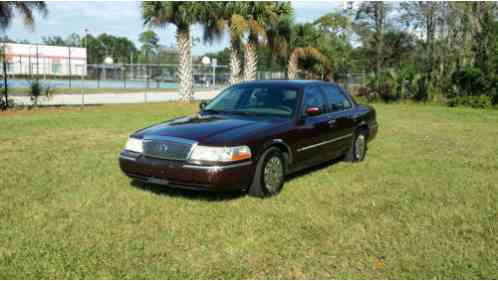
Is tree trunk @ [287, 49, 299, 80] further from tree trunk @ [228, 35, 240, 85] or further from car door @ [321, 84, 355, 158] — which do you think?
car door @ [321, 84, 355, 158]

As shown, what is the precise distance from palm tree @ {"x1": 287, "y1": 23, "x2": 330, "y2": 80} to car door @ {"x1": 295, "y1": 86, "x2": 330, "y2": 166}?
17.8 metres

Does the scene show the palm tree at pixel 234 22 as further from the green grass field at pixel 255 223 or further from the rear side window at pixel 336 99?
the green grass field at pixel 255 223

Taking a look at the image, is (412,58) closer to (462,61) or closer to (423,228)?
(462,61)

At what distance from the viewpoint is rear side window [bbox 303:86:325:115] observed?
6673mm

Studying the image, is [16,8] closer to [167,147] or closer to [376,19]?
[167,147]

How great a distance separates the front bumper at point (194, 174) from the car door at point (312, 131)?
1.12 meters

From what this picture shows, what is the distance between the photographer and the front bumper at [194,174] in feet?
17.1

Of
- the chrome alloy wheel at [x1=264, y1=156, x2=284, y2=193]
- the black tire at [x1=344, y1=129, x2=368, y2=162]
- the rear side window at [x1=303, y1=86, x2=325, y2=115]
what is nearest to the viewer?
the chrome alloy wheel at [x1=264, y1=156, x2=284, y2=193]

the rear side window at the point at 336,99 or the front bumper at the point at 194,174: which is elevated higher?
the rear side window at the point at 336,99

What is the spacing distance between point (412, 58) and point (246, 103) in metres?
34.3

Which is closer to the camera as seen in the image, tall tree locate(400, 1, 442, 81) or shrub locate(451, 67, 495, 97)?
shrub locate(451, 67, 495, 97)

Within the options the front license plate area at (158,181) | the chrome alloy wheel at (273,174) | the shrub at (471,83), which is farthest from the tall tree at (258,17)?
the front license plate area at (158,181)

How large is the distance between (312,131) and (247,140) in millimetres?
1428

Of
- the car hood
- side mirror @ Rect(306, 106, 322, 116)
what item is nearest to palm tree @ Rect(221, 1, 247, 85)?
side mirror @ Rect(306, 106, 322, 116)
